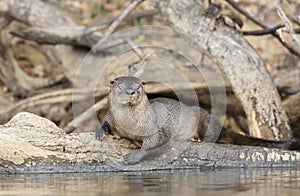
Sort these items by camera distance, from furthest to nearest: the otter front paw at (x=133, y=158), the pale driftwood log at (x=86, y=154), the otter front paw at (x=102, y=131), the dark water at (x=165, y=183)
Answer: the otter front paw at (x=102, y=131) → the otter front paw at (x=133, y=158) → the pale driftwood log at (x=86, y=154) → the dark water at (x=165, y=183)

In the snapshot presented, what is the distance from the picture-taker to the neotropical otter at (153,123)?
459 centimetres

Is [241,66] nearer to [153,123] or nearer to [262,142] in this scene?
[262,142]

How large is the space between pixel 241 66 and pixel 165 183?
6.93 feet

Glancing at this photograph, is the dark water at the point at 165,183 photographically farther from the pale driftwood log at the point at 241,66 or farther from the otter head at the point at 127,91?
the pale driftwood log at the point at 241,66

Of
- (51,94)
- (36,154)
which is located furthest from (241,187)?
(51,94)

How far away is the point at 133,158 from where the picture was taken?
4531 mm

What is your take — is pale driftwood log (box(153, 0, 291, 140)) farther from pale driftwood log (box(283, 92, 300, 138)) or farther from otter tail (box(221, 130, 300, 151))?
otter tail (box(221, 130, 300, 151))

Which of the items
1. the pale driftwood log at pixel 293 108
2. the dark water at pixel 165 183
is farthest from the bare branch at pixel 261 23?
the dark water at pixel 165 183

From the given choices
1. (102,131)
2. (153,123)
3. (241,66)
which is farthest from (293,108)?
(102,131)

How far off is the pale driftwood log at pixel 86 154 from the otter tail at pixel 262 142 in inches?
9.5

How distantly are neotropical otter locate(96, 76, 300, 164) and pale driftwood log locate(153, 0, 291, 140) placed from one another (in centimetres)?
64

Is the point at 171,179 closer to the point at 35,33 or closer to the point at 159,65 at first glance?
the point at 159,65

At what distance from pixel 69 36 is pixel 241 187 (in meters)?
3.79

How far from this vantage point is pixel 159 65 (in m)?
6.71
